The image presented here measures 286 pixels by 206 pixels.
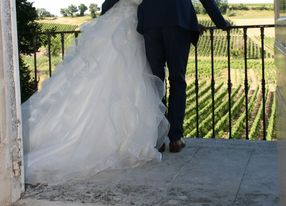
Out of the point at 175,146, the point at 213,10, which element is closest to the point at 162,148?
the point at 175,146

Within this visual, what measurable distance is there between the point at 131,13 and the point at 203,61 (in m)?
45.8

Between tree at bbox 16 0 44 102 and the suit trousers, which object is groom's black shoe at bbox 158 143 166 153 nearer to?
the suit trousers

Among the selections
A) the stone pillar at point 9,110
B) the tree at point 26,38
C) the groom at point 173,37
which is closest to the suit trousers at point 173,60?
the groom at point 173,37

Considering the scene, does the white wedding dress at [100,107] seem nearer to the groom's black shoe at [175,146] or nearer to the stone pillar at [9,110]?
the groom's black shoe at [175,146]

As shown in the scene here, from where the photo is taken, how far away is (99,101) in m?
3.36

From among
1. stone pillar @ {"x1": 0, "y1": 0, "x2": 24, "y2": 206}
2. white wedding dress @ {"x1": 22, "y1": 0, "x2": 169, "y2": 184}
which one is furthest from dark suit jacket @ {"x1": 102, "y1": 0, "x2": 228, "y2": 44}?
stone pillar @ {"x1": 0, "y1": 0, "x2": 24, "y2": 206}

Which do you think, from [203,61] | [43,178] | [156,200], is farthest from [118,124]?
[203,61]

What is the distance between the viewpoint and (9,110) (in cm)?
248

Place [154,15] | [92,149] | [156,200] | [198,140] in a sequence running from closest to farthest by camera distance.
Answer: [156,200] → [92,149] → [154,15] → [198,140]

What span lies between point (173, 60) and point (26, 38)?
99.5 inches

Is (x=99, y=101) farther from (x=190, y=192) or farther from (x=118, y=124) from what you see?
(x=190, y=192)

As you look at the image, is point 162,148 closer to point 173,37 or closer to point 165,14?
point 173,37

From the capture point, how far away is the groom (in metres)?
3.45

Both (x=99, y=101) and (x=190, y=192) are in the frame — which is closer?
(x=190, y=192)
